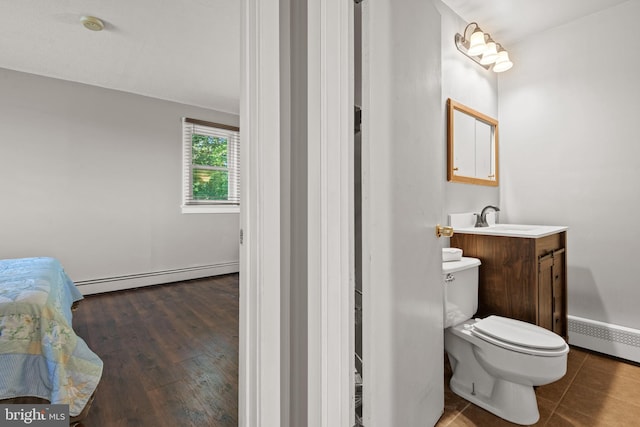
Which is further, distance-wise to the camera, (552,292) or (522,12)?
(522,12)

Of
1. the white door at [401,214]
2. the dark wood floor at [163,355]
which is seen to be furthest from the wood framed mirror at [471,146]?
the dark wood floor at [163,355]

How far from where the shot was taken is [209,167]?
4.30 m

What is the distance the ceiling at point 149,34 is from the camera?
82.6 inches

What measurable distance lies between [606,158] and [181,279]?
14.7ft

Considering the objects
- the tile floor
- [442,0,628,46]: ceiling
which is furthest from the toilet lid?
[442,0,628,46]: ceiling

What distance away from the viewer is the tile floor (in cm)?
144

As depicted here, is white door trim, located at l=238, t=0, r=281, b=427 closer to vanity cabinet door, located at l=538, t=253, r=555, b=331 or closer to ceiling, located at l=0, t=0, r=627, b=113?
ceiling, located at l=0, t=0, r=627, b=113

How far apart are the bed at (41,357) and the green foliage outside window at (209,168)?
286 centimetres

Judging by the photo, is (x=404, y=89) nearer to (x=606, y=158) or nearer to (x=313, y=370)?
(x=313, y=370)

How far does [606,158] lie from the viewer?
2.17 m

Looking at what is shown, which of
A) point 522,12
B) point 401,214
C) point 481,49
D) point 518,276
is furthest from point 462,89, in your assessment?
point 401,214

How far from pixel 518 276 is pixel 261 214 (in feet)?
5.26

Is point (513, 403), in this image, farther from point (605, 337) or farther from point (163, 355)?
point (163, 355)

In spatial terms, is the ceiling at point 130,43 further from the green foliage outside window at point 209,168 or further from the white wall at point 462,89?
the white wall at point 462,89
